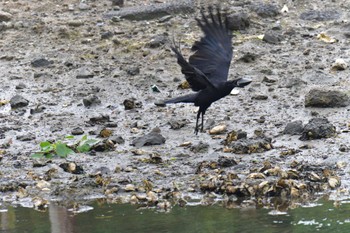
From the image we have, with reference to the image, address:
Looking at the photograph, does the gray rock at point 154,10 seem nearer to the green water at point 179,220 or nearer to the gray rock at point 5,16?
the gray rock at point 5,16

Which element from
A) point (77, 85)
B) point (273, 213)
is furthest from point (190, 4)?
point (273, 213)

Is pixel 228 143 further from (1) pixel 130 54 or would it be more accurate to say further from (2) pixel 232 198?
(1) pixel 130 54

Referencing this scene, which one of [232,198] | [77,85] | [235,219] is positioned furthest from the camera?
[77,85]

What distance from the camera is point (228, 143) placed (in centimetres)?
1053

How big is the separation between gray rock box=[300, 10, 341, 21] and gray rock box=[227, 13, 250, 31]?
0.85m

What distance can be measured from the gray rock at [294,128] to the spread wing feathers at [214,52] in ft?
2.82

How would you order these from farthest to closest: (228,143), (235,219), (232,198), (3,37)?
(3,37)
(228,143)
(232,198)
(235,219)

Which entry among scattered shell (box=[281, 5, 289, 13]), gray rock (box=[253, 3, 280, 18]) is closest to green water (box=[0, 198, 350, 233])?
gray rock (box=[253, 3, 280, 18])

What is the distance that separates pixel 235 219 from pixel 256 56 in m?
4.78

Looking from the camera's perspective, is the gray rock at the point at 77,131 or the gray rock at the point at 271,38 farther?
the gray rock at the point at 271,38

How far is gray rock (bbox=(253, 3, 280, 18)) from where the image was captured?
13.9 metres

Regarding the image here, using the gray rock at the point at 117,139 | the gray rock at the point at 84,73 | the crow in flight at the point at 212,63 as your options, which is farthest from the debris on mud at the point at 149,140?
the gray rock at the point at 84,73

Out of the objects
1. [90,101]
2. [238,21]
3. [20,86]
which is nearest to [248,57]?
[238,21]

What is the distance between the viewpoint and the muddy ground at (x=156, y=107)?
938 centimetres
